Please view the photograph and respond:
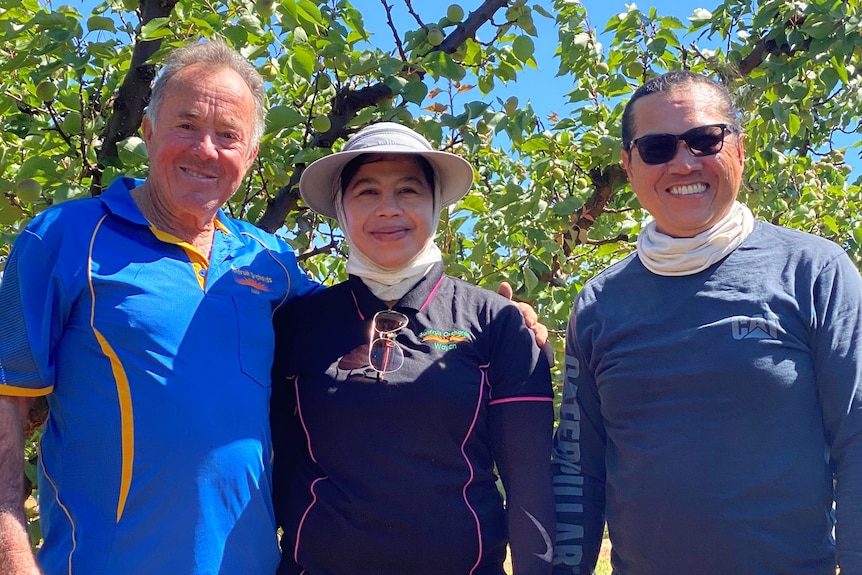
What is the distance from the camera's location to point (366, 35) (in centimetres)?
294

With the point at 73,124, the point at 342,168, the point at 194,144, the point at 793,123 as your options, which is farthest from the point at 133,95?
the point at 793,123

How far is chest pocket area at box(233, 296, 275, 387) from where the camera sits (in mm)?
2141

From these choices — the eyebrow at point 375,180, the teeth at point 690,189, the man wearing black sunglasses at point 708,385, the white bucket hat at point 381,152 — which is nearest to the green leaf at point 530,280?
the white bucket hat at point 381,152

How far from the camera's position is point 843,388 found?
1.90 metres

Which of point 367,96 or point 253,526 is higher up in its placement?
point 367,96

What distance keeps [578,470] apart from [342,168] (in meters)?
1.04

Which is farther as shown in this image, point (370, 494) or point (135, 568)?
point (370, 494)

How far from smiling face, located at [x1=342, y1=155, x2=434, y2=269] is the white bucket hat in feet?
0.17

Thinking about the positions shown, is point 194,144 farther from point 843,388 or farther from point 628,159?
point 843,388

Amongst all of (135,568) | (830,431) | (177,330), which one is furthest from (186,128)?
(830,431)

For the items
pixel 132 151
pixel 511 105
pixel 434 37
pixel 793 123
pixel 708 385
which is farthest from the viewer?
pixel 793 123

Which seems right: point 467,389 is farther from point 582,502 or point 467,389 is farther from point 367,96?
point 367,96

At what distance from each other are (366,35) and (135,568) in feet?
6.03

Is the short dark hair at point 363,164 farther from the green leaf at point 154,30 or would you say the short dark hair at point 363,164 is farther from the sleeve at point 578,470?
the green leaf at point 154,30
